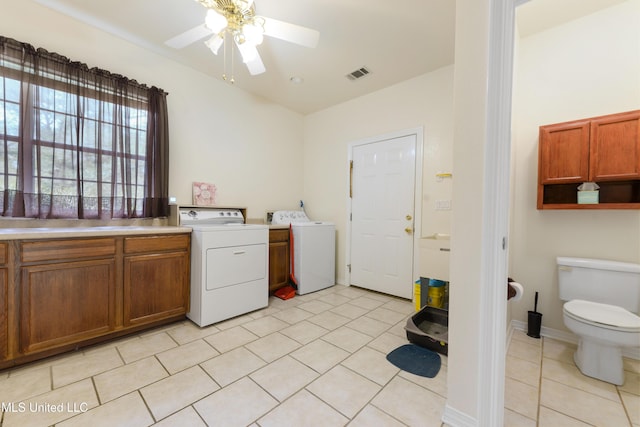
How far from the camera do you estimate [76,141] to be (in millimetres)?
2100

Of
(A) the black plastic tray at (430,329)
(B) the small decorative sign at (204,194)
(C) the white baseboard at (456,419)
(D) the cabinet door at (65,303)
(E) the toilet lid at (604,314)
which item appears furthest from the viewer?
(B) the small decorative sign at (204,194)

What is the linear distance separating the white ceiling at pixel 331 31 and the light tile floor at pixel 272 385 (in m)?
2.67

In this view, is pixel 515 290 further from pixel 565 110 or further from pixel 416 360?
pixel 565 110

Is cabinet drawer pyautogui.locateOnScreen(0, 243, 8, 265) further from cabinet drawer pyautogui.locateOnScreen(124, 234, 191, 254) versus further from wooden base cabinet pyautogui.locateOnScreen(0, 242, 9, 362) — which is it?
cabinet drawer pyautogui.locateOnScreen(124, 234, 191, 254)

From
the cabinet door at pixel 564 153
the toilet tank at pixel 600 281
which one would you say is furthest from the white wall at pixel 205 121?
the toilet tank at pixel 600 281

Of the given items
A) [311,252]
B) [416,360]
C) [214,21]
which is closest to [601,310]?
[416,360]

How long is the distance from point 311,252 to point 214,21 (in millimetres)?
2514

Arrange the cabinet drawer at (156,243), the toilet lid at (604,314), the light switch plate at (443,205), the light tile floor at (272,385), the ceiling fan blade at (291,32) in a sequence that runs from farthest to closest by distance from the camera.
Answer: the light switch plate at (443,205) → the cabinet drawer at (156,243) → the ceiling fan blade at (291,32) → the toilet lid at (604,314) → the light tile floor at (272,385)

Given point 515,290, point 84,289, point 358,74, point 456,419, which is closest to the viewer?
point 456,419

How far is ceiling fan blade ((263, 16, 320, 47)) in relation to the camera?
1803 millimetres

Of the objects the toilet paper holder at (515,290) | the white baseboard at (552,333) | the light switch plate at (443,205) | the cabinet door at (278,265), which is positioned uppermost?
the light switch plate at (443,205)

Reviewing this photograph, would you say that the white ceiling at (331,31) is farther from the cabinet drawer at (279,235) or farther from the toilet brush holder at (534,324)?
the toilet brush holder at (534,324)

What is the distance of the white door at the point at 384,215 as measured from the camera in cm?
309

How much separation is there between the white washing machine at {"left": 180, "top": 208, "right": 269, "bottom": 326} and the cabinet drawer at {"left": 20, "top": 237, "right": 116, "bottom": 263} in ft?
2.11
